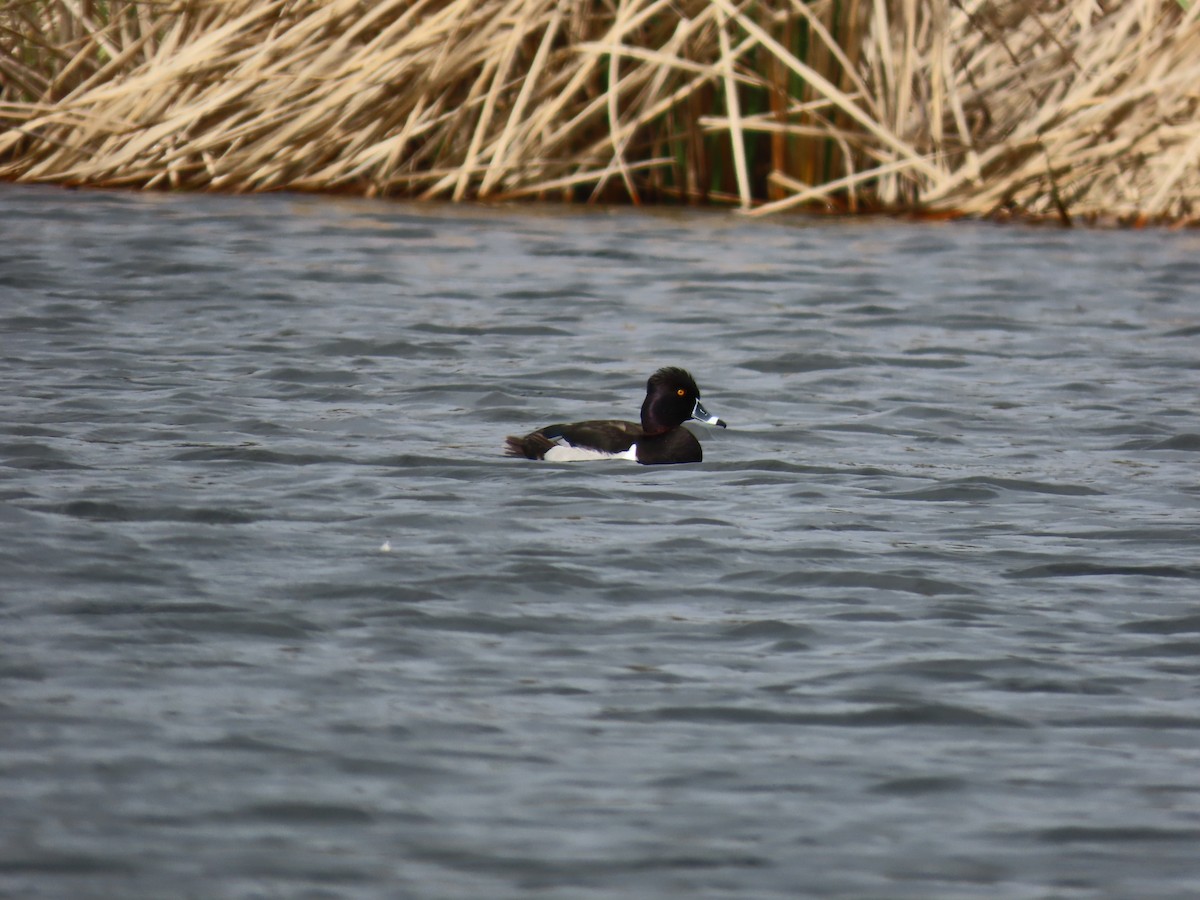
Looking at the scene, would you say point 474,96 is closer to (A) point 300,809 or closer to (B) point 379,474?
(B) point 379,474

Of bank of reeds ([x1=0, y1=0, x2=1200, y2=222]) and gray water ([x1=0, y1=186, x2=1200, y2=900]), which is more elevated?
bank of reeds ([x1=0, y1=0, x2=1200, y2=222])

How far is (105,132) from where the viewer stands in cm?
1195

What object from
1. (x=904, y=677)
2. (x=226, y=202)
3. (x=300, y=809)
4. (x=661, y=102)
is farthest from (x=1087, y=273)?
(x=300, y=809)

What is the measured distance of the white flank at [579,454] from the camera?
704cm

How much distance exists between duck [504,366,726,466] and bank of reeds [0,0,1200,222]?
13.1 ft

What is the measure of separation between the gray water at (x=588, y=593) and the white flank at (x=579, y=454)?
3.3 inches

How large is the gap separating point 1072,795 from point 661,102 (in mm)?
8001

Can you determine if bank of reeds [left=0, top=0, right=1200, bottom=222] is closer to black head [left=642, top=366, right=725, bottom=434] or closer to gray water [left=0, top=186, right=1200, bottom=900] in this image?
A: gray water [left=0, top=186, right=1200, bottom=900]

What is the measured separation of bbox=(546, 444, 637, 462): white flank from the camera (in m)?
7.04

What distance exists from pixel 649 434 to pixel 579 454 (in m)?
0.33

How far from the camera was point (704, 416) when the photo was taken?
24.6ft

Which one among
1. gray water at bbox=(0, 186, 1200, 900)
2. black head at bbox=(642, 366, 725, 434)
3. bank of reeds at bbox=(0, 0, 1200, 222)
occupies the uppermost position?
bank of reeds at bbox=(0, 0, 1200, 222)

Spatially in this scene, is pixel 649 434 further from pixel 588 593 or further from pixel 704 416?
pixel 588 593

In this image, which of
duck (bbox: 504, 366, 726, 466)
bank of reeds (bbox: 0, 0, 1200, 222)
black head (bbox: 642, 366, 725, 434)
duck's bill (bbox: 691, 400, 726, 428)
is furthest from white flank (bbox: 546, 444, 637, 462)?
bank of reeds (bbox: 0, 0, 1200, 222)
